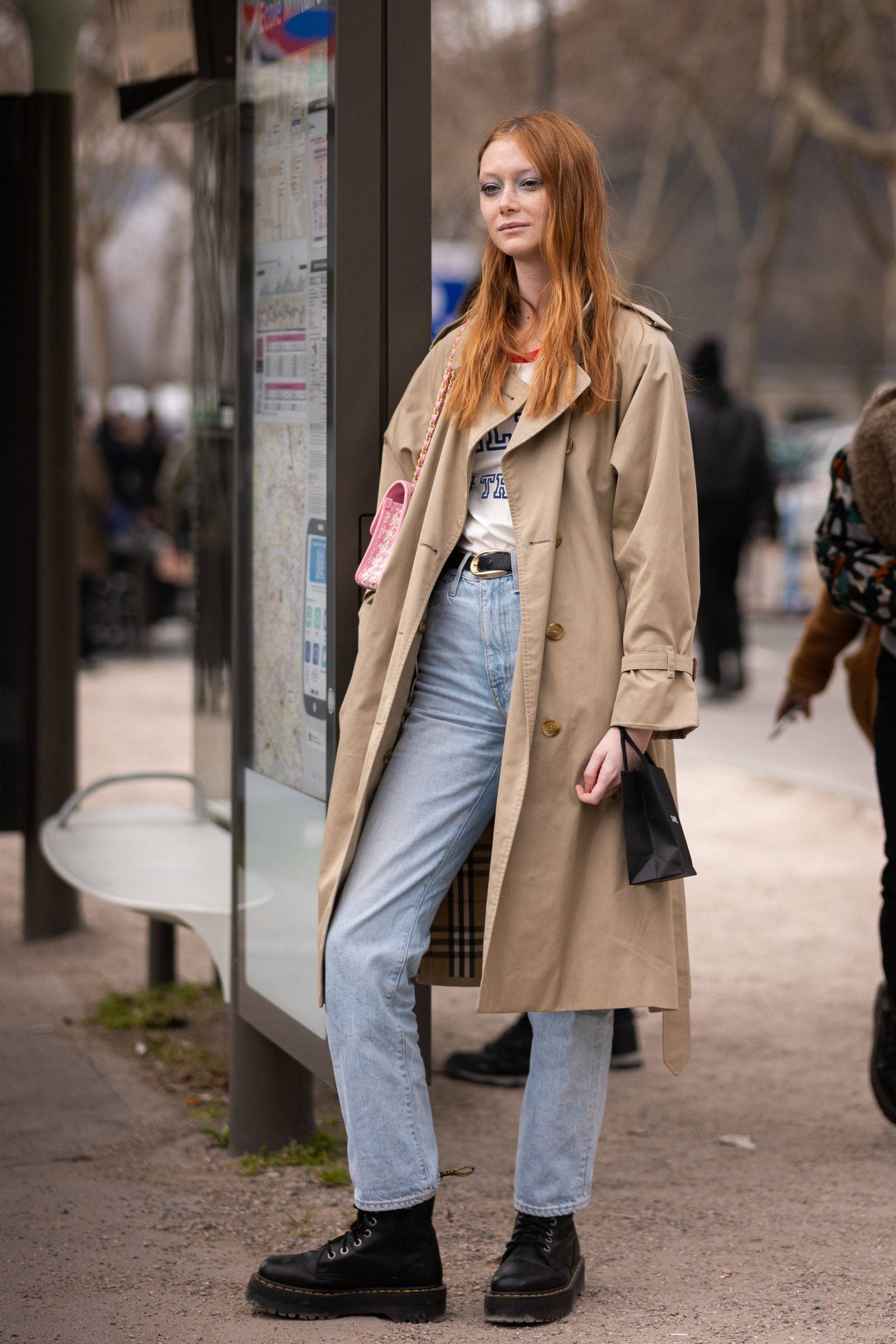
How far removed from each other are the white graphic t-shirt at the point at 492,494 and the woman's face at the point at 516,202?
7.8 inches

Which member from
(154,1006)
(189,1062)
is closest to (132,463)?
(154,1006)

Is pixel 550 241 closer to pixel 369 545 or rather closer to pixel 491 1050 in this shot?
pixel 369 545

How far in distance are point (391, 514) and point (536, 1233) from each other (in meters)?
1.32

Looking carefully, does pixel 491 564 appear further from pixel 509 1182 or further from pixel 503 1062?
pixel 503 1062

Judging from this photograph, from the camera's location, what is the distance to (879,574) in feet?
12.8

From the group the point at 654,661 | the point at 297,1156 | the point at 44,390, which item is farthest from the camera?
the point at 44,390

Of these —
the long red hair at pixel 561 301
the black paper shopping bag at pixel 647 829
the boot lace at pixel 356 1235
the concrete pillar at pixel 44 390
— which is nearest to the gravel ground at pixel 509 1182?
the boot lace at pixel 356 1235

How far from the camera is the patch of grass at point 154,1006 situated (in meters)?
5.00

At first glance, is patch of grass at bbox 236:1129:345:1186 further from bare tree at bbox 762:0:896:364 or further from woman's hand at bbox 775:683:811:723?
bare tree at bbox 762:0:896:364

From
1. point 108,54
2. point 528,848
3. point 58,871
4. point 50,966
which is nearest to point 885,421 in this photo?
point 528,848

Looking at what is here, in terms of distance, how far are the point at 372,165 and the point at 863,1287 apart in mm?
2338

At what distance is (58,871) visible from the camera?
15.6ft

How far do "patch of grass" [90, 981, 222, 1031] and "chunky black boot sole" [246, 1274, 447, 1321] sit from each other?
6.29ft

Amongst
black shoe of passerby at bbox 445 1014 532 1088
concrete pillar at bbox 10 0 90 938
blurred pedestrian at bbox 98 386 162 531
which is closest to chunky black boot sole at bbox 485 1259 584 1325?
black shoe of passerby at bbox 445 1014 532 1088
